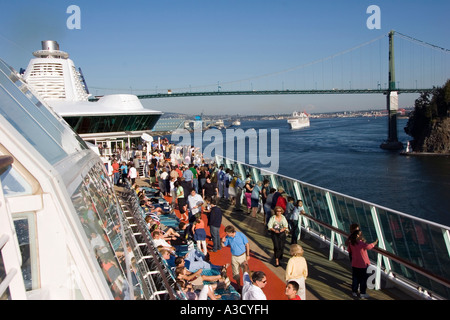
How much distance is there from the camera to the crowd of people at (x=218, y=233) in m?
3.75

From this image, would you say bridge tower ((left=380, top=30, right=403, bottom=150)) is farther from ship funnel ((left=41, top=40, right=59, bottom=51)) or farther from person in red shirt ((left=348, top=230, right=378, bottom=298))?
person in red shirt ((left=348, top=230, right=378, bottom=298))

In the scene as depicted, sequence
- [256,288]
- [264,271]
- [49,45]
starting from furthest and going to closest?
[49,45] → [264,271] → [256,288]

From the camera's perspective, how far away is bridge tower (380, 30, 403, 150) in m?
60.1

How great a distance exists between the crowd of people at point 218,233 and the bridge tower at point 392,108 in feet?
182

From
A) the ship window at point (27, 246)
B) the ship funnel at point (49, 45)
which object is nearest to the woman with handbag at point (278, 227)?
the ship window at point (27, 246)

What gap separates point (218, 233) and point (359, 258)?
244 cm

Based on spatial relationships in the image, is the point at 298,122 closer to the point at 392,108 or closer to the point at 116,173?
the point at 392,108

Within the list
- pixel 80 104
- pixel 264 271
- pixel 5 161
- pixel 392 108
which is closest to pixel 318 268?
pixel 264 271

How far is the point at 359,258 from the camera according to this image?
4.12 meters

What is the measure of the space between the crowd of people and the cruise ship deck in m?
0.18

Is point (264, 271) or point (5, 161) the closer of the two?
point (5, 161)
